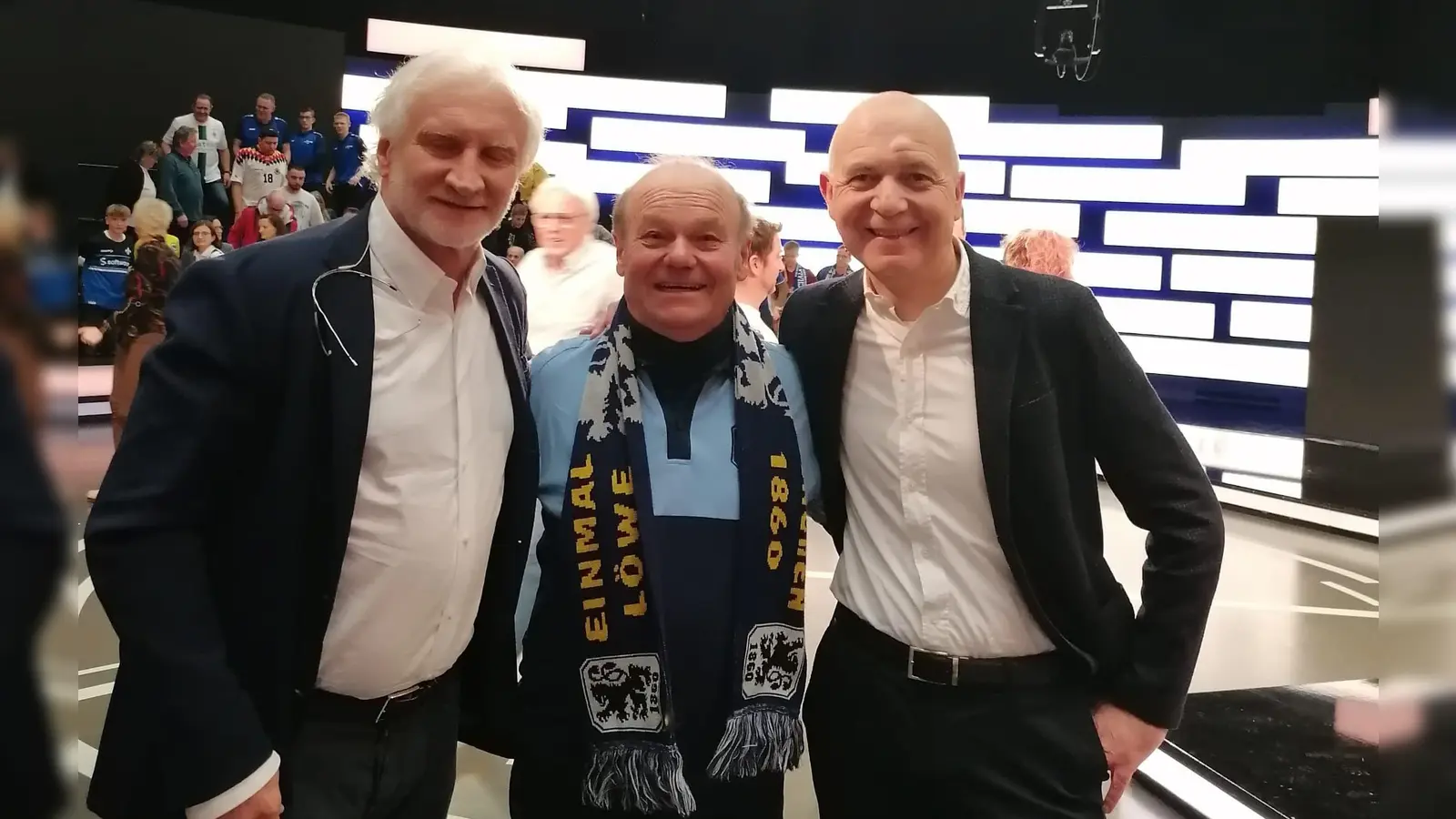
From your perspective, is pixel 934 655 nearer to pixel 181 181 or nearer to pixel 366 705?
pixel 366 705

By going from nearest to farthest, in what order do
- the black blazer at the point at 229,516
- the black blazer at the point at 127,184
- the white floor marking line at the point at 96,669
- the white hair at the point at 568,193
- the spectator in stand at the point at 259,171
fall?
1. the black blazer at the point at 229,516
2. the white floor marking line at the point at 96,669
3. the white hair at the point at 568,193
4. the black blazer at the point at 127,184
5. the spectator in stand at the point at 259,171

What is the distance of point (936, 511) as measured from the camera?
1590 mm

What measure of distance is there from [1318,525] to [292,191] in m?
9.04

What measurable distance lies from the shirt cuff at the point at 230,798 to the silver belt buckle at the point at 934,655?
3.27 feet

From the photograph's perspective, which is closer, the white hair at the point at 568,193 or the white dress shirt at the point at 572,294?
the white dress shirt at the point at 572,294

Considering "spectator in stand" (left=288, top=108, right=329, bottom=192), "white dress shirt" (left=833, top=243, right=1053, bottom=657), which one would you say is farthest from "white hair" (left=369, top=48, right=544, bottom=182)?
"spectator in stand" (left=288, top=108, right=329, bottom=192)

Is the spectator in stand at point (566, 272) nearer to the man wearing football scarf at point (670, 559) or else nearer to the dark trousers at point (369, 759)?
Answer: the man wearing football scarf at point (670, 559)

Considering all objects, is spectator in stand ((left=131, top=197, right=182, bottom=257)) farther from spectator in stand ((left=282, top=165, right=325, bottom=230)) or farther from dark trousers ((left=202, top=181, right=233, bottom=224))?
spectator in stand ((left=282, top=165, right=325, bottom=230))

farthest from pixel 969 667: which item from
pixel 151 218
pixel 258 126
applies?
pixel 258 126

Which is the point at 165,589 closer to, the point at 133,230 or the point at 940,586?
the point at 940,586

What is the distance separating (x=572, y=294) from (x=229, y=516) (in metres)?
2.76

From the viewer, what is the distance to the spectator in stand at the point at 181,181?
25.9 feet

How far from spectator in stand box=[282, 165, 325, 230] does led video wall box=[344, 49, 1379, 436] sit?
142cm

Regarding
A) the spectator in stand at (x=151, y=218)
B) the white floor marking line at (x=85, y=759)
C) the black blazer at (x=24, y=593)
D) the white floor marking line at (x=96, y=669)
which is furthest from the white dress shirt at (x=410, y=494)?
the spectator in stand at (x=151, y=218)
